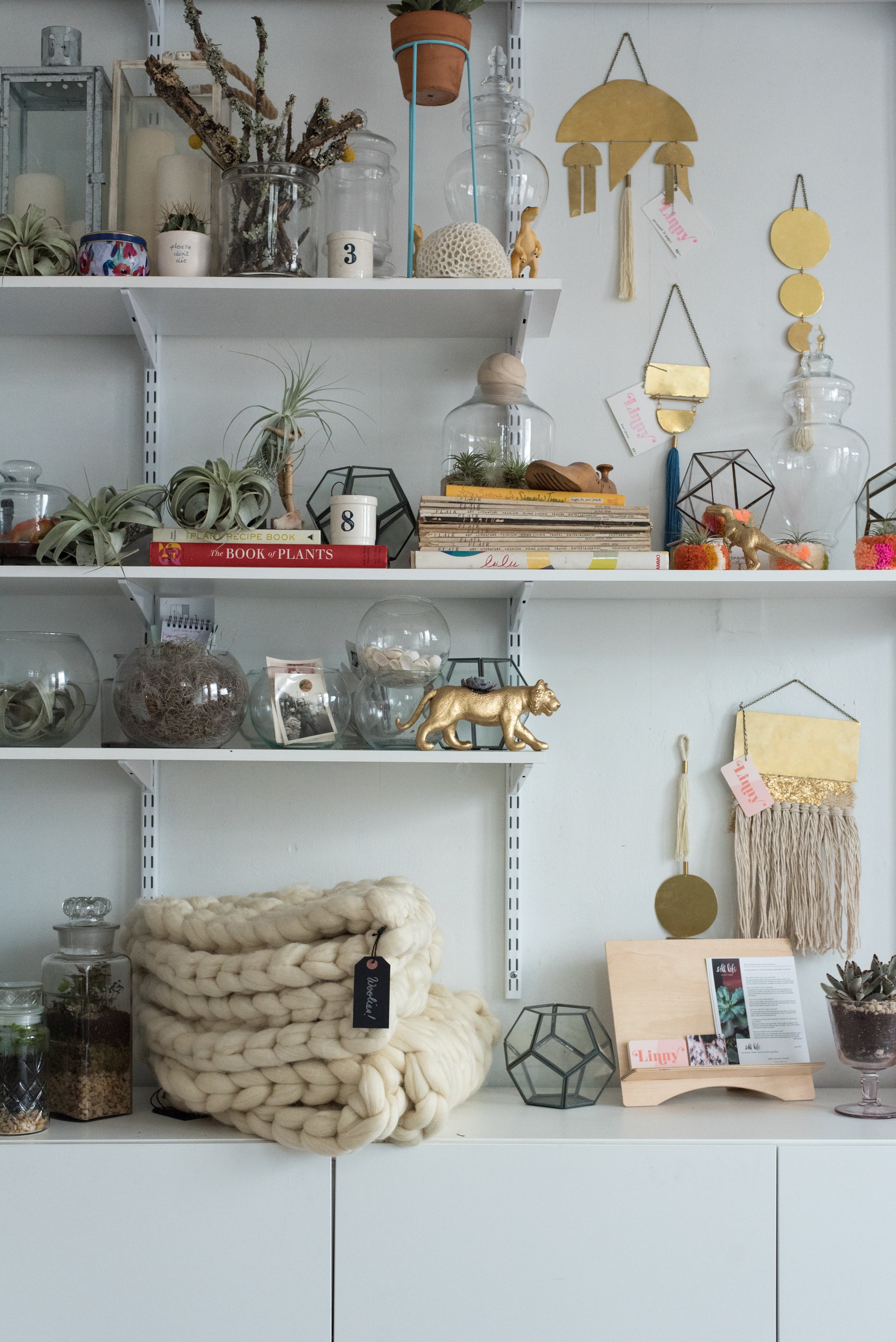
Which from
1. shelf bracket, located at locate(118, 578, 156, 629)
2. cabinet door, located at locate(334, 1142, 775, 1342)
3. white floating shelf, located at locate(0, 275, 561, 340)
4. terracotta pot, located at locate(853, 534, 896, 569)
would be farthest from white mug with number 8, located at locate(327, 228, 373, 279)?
cabinet door, located at locate(334, 1142, 775, 1342)

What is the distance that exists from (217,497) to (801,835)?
984mm

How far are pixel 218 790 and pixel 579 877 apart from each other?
561mm

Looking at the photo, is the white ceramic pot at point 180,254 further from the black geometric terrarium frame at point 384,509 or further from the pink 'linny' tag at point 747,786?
the pink 'linny' tag at point 747,786

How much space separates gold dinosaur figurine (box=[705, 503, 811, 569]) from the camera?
1.59m

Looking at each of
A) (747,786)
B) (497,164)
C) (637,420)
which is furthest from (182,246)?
(747,786)

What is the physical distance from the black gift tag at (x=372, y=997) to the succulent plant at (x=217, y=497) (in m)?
0.60

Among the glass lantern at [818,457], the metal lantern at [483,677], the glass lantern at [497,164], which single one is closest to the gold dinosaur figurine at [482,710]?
the metal lantern at [483,677]

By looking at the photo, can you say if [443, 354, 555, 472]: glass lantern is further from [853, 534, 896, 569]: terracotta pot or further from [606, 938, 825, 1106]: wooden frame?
[606, 938, 825, 1106]: wooden frame

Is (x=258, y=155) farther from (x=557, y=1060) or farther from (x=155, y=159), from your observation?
(x=557, y=1060)

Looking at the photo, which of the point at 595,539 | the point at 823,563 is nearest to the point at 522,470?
the point at 595,539

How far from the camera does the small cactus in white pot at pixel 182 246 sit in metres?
1.55

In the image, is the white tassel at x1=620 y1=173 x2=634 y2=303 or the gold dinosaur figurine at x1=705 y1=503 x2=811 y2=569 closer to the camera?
the gold dinosaur figurine at x1=705 y1=503 x2=811 y2=569

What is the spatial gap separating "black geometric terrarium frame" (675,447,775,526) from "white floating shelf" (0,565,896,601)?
14cm

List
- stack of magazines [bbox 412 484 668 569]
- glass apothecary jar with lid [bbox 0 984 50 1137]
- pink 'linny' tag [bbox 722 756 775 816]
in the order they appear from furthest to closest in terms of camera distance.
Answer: pink 'linny' tag [bbox 722 756 775 816] → stack of magazines [bbox 412 484 668 569] → glass apothecary jar with lid [bbox 0 984 50 1137]
